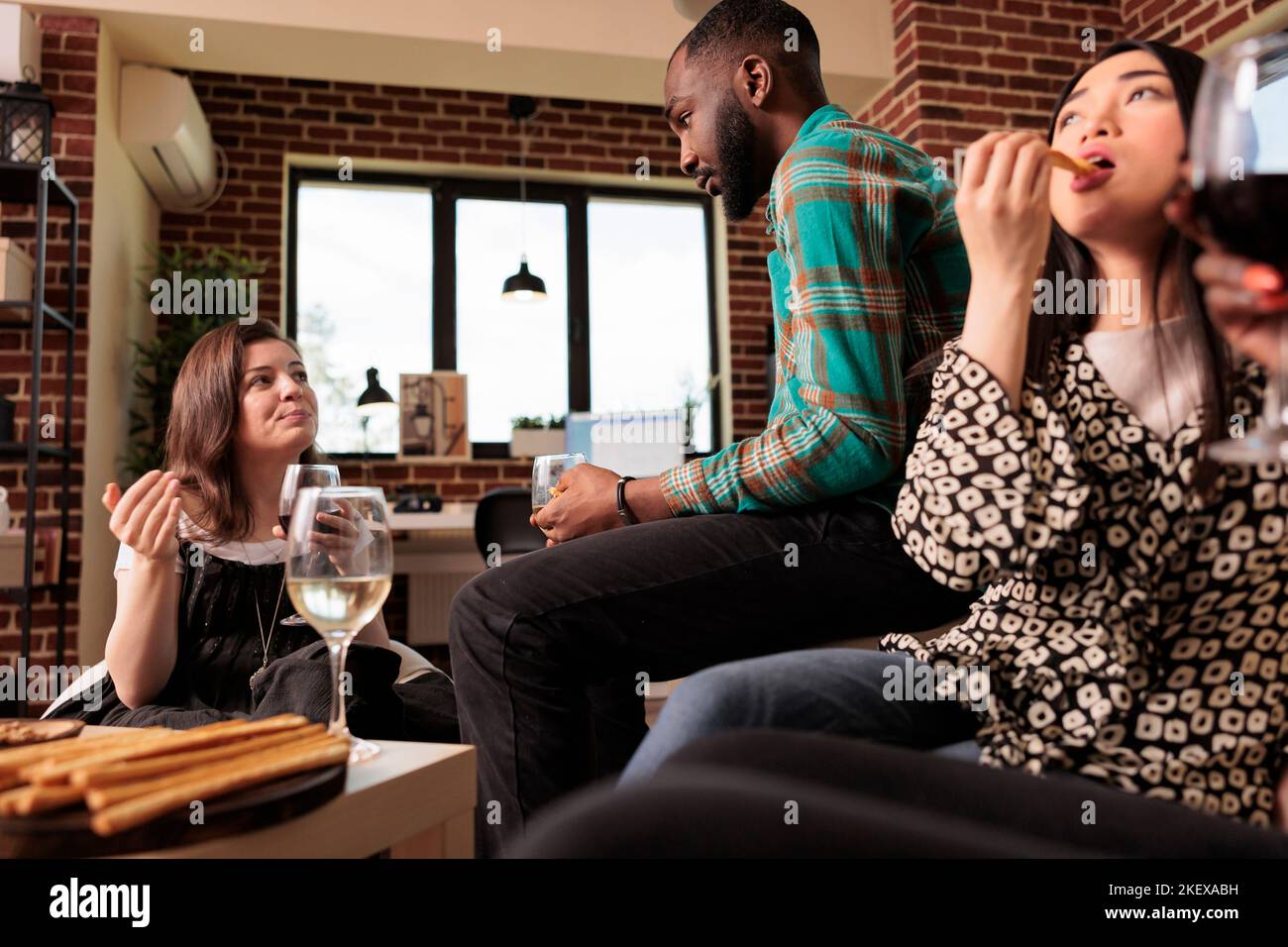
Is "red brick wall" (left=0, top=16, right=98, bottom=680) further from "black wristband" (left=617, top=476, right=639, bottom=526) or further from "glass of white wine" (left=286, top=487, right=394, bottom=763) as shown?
"glass of white wine" (left=286, top=487, right=394, bottom=763)

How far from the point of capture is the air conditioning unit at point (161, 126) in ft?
13.2

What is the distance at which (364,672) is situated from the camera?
1.31 metres

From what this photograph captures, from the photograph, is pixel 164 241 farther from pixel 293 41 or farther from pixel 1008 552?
pixel 1008 552

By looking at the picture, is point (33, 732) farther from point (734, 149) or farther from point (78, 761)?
point (734, 149)

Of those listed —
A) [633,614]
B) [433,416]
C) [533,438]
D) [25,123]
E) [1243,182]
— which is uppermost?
[25,123]

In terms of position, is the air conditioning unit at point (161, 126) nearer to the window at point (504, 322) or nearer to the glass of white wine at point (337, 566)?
the window at point (504, 322)

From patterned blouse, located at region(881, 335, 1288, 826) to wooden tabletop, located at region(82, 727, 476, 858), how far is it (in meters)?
0.48

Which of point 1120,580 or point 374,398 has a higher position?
point 374,398

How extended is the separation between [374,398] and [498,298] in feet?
3.74

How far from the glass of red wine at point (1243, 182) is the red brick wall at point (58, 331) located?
401cm

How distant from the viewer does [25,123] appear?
3455 mm

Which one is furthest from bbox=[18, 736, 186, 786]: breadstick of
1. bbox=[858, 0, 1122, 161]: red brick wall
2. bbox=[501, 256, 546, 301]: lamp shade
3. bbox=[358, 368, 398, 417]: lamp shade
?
bbox=[501, 256, 546, 301]: lamp shade

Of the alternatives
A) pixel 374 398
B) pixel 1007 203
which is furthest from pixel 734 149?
pixel 374 398
